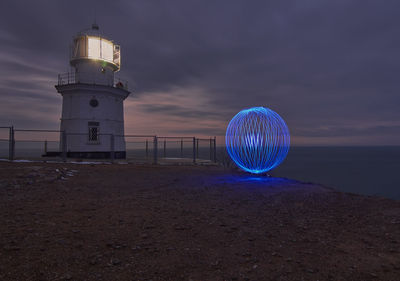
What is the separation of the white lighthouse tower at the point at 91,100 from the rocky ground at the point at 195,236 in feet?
47.5

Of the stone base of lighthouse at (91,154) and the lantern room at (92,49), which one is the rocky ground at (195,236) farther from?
Result: the lantern room at (92,49)

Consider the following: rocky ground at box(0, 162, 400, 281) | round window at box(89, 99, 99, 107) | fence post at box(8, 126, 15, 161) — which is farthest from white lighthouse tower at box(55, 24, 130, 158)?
rocky ground at box(0, 162, 400, 281)

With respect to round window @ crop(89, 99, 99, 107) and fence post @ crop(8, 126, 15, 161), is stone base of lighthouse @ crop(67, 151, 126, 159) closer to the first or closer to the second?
round window @ crop(89, 99, 99, 107)

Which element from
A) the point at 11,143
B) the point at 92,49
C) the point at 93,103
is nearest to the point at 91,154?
the point at 93,103

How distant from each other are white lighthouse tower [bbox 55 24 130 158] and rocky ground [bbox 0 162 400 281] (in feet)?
47.5

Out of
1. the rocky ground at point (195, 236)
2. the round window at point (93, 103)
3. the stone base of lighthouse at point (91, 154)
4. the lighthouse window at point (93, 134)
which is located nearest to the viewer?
the rocky ground at point (195, 236)

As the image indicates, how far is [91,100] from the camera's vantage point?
2214 cm

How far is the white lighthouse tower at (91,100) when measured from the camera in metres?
21.9

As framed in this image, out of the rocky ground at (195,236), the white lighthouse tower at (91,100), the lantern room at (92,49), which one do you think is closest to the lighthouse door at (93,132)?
the white lighthouse tower at (91,100)

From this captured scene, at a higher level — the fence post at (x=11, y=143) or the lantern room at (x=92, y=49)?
the lantern room at (x=92, y=49)

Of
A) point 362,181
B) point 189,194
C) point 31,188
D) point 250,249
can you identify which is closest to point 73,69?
Answer: point 31,188

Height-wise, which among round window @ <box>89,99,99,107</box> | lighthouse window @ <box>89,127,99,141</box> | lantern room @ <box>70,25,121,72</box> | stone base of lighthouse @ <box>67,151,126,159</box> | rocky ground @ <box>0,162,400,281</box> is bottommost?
rocky ground @ <box>0,162,400,281</box>

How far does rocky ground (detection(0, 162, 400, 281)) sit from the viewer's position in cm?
330

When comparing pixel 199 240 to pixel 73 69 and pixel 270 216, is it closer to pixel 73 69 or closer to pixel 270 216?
pixel 270 216
